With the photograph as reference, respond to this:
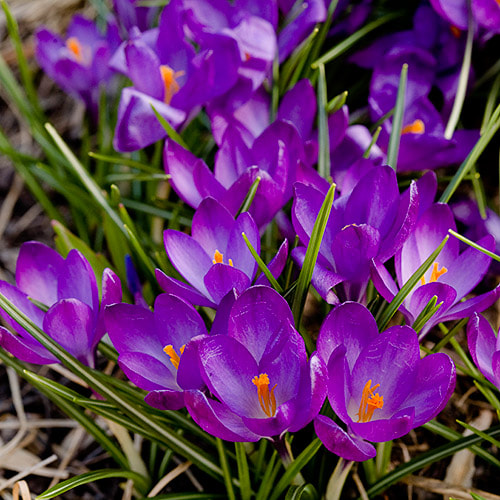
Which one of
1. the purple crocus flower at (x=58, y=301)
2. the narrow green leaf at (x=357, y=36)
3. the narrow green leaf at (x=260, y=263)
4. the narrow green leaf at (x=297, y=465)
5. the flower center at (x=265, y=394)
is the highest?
the narrow green leaf at (x=357, y=36)

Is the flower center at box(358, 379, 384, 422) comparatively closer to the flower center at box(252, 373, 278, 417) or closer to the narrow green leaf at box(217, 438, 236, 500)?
the flower center at box(252, 373, 278, 417)

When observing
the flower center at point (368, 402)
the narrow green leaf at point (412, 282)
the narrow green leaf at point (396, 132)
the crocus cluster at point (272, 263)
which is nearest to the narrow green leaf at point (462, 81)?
the crocus cluster at point (272, 263)

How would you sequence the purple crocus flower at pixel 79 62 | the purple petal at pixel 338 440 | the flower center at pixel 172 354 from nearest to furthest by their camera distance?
the purple petal at pixel 338 440 → the flower center at pixel 172 354 → the purple crocus flower at pixel 79 62

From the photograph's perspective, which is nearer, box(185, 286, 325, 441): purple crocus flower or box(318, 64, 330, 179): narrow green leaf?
box(185, 286, 325, 441): purple crocus flower

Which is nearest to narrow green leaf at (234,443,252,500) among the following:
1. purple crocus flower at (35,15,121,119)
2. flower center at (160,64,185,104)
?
flower center at (160,64,185,104)

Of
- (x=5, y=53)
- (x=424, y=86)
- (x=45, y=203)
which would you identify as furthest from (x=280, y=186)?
(x=5, y=53)

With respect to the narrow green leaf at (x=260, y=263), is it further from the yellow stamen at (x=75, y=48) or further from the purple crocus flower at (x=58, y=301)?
the yellow stamen at (x=75, y=48)

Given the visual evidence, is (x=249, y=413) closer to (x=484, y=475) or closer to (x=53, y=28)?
(x=484, y=475)
